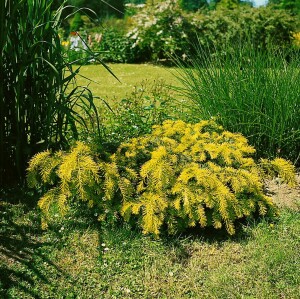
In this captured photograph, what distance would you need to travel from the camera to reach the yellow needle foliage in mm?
3061

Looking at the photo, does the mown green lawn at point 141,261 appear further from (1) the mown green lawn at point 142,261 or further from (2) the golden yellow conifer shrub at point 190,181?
(2) the golden yellow conifer shrub at point 190,181

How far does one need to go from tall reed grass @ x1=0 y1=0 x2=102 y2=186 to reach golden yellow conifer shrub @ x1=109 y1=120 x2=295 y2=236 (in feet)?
1.97

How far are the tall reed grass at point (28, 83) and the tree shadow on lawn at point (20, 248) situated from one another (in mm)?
283

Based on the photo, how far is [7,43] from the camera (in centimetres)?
341

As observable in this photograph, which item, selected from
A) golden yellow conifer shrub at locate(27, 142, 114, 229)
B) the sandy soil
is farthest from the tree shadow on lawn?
the sandy soil

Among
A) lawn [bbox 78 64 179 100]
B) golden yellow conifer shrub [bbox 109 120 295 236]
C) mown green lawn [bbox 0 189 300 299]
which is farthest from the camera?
lawn [bbox 78 64 179 100]

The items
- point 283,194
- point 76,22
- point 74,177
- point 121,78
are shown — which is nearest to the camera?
point 74,177

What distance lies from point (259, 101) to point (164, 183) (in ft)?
4.52

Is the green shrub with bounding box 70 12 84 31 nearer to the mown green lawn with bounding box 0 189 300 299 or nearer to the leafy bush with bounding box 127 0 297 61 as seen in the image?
the leafy bush with bounding box 127 0 297 61

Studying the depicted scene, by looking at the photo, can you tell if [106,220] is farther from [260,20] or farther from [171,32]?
[260,20]

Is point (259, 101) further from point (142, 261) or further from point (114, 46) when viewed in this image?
point (114, 46)

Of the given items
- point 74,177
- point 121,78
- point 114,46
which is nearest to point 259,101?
point 74,177

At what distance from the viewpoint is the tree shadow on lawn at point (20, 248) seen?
8.94 ft

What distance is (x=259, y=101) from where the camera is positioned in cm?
404
